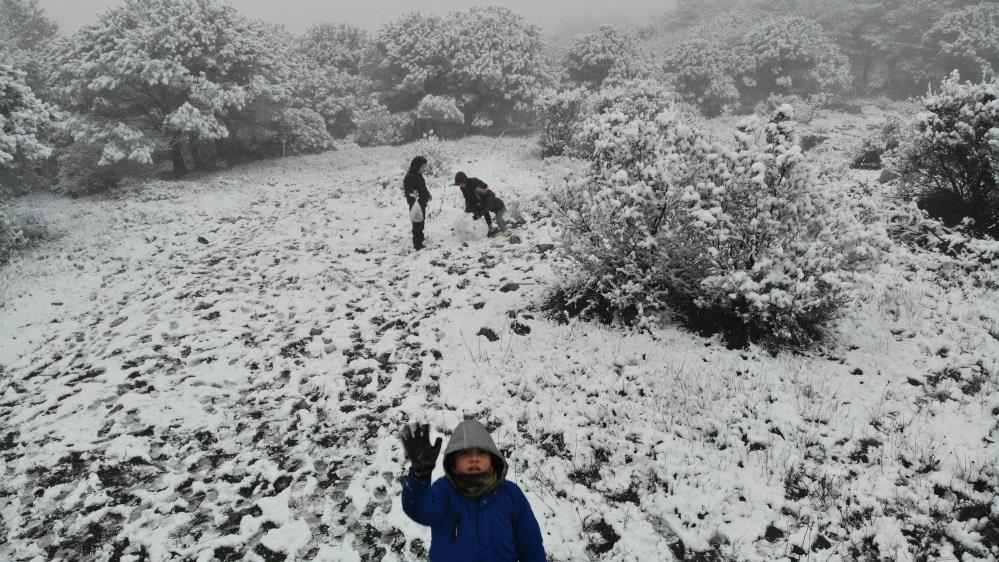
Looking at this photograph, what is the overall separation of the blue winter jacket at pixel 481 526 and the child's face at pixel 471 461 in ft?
0.52

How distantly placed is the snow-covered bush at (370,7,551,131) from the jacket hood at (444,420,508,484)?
3229cm

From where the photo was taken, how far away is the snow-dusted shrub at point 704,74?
39.8m

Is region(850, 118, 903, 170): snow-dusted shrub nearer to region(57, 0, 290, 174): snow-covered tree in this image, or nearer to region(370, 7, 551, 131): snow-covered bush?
region(370, 7, 551, 131): snow-covered bush

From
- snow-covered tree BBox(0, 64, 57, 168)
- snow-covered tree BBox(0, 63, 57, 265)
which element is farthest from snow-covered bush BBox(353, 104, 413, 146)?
snow-covered tree BBox(0, 64, 57, 168)

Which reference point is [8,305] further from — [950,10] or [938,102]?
[950,10]

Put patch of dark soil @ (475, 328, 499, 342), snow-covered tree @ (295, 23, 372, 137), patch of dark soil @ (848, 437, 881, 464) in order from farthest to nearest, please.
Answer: snow-covered tree @ (295, 23, 372, 137), patch of dark soil @ (475, 328, 499, 342), patch of dark soil @ (848, 437, 881, 464)

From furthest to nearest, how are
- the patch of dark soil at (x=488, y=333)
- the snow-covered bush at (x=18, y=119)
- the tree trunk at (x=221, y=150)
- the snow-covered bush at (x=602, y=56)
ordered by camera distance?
1. the snow-covered bush at (x=602, y=56)
2. the tree trunk at (x=221, y=150)
3. the snow-covered bush at (x=18, y=119)
4. the patch of dark soil at (x=488, y=333)

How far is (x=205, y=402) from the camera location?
240 inches

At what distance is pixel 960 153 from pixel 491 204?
886 centimetres

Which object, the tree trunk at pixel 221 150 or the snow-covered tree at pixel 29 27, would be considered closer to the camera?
the tree trunk at pixel 221 150

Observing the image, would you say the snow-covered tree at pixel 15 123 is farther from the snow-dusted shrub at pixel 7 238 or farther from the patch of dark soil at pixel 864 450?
the patch of dark soil at pixel 864 450

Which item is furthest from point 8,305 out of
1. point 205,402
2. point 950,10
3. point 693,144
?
point 950,10

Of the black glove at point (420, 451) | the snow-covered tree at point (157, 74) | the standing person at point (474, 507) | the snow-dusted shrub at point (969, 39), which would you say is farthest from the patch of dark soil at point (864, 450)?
the snow-dusted shrub at point (969, 39)

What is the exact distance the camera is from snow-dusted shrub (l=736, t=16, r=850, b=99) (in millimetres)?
40625
